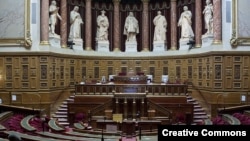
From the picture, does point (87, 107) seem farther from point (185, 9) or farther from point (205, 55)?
point (185, 9)

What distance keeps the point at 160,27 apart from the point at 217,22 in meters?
7.04

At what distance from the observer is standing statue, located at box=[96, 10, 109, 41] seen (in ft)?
97.1

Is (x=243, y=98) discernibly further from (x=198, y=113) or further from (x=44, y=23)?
(x=44, y=23)

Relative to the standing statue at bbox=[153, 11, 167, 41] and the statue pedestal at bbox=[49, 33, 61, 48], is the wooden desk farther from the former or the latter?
the standing statue at bbox=[153, 11, 167, 41]

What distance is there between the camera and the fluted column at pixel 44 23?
23.5m

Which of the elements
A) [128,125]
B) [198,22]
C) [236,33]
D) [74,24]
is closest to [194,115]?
[236,33]

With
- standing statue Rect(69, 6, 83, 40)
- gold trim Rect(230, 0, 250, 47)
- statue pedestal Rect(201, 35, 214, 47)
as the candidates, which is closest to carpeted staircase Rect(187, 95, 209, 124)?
statue pedestal Rect(201, 35, 214, 47)

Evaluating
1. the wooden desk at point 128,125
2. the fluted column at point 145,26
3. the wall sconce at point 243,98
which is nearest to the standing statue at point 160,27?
the fluted column at point 145,26

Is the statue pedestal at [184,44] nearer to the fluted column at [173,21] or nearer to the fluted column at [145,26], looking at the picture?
the fluted column at [173,21]

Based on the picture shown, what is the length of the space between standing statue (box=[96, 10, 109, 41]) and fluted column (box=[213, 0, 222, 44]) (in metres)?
9.64

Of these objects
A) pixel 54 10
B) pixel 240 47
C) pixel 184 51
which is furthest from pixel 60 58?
pixel 240 47

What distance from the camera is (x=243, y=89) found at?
877 inches

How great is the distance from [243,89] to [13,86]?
46.4 ft

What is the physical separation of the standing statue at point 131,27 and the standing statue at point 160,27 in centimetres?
169
